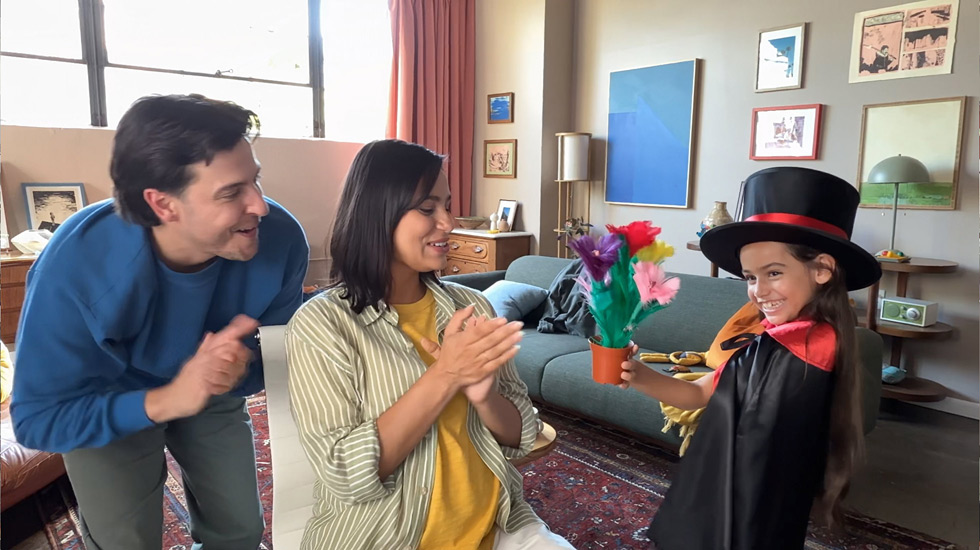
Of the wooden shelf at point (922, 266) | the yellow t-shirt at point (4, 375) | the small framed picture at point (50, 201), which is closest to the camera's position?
the yellow t-shirt at point (4, 375)

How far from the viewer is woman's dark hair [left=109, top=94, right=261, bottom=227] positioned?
1.14m

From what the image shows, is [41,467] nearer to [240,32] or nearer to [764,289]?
[764,289]

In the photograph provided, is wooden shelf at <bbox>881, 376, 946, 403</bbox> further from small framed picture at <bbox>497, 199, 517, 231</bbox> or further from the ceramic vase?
small framed picture at <bbox>497, 199, 517, 231</bbox>

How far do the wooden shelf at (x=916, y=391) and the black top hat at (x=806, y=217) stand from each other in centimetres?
269

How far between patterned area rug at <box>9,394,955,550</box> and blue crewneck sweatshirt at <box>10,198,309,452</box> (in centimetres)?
120

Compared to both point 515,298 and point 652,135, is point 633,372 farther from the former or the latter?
point 652,135

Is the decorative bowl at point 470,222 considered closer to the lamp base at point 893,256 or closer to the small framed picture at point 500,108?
the small framed picture at point 500,108

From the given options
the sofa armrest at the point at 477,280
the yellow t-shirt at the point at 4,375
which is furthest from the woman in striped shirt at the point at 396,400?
the sofa armrest at the point at 477,280

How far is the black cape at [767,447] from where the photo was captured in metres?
1.19

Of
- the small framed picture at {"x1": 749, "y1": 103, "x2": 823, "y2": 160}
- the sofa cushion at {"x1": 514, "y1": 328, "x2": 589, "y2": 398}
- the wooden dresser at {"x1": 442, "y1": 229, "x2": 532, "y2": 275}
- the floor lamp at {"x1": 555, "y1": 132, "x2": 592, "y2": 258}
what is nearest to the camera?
the sofa cushion at {"x1": 514, "y1": 328, "x2": 589, "y2": 398}

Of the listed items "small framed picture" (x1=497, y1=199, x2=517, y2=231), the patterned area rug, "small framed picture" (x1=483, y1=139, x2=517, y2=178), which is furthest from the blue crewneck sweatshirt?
"small framed picture" (x1=483, y1=139, x2=517, y2=178)

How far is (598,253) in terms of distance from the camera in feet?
3.49

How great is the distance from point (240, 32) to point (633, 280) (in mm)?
5064

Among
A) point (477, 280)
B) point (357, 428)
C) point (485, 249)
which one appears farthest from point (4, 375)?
point (485, 249)
